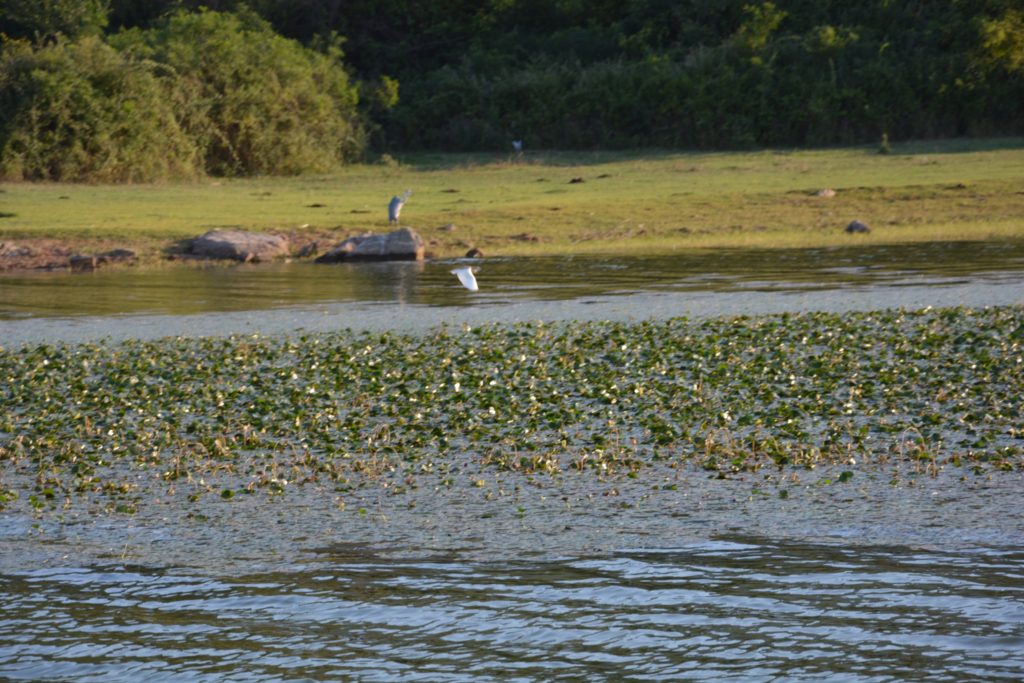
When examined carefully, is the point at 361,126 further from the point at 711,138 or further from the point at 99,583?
the point at 99,583

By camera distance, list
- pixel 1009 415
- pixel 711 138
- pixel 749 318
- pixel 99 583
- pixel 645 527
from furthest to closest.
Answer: pixel 711 138 < pixel 749 318 < pixel 1009 415 < pixel 645 527 < pixel 99 583

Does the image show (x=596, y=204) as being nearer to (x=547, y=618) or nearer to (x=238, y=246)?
(x=238, y=246)

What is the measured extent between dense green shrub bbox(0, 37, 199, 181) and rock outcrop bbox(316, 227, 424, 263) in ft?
35.3

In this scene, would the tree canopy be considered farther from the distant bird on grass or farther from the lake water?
the lake water

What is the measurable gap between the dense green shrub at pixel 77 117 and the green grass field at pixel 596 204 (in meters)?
1.06

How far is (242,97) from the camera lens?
3725cm

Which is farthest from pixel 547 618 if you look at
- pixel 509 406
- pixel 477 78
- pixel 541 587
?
pixel 477 78

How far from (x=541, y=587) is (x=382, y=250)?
17.6m

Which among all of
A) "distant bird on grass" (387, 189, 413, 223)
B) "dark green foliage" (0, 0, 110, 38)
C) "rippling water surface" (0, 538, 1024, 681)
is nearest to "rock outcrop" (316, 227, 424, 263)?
"distant bird on grass" (387, 189, 413, 223)

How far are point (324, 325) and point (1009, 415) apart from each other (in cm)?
776

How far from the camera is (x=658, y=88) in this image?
4150 cm

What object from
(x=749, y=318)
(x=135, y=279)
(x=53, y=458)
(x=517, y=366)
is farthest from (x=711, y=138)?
(x=53, y=458)

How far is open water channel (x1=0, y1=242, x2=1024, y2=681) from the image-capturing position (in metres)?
5.92

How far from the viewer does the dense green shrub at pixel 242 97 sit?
3662 centimetres
